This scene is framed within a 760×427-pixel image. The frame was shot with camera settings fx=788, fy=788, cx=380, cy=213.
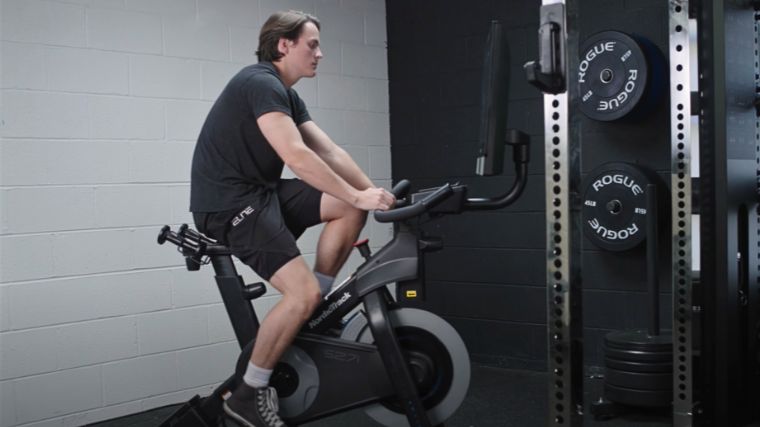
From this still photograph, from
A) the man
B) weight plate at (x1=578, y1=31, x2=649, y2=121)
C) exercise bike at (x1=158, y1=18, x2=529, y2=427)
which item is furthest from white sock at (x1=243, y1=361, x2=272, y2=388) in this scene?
weight plate at (x1=578, y1=31, x2=649, y2=121)

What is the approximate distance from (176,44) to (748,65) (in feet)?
8.42

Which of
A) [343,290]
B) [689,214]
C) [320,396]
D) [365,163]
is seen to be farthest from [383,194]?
[365,163]

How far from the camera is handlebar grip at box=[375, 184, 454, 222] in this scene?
2.69 metres

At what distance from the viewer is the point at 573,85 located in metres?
1.89

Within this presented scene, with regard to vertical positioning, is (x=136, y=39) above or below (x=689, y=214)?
above

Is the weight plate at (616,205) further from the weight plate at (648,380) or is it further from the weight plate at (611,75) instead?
the weight plate at (648,380)

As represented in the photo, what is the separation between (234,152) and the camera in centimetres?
289

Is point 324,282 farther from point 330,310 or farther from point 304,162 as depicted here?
point 304,162

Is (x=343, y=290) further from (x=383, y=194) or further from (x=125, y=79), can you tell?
(x=125, y=79)

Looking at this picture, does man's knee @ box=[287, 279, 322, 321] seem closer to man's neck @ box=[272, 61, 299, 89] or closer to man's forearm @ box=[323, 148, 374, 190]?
man's forearm @ box=[323, 148, 374, 190]

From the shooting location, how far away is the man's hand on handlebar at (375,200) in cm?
274

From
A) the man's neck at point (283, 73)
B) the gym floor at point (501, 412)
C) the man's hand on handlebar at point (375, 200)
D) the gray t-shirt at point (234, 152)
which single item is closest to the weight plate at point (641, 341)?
the gym floor at point (501, 412)

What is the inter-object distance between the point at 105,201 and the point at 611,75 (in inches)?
94.9

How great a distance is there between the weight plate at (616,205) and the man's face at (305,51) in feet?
5.06
